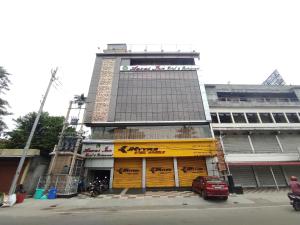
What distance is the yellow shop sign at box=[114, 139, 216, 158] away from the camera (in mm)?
18016

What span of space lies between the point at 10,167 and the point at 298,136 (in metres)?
33.4

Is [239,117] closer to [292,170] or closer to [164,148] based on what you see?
[292,170]

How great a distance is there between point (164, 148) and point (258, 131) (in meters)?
13.2

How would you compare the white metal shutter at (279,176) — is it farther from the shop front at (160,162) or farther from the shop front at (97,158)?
the shop front at (97,158)

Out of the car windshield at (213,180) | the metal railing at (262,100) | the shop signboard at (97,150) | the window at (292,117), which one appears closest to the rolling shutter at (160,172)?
the shop signboard at (97,150)

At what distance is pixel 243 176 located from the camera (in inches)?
725

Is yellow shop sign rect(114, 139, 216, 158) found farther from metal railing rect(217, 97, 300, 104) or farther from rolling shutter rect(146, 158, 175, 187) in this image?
metal railing rect(217, 97, 300, 104)

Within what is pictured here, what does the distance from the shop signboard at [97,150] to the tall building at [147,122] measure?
0.02 m

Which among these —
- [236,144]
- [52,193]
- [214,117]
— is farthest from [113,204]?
[214,117]

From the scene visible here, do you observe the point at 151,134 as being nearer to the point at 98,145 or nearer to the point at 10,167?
the point at 98,145

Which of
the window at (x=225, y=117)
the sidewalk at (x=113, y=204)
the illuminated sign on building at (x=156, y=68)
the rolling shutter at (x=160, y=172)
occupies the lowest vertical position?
the sidewalk at (x=113, y=204)

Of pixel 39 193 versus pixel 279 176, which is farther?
pixel 279 176

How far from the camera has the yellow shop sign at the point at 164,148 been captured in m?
18.0

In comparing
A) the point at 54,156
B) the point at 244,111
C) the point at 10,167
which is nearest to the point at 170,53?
the point at 244,111
